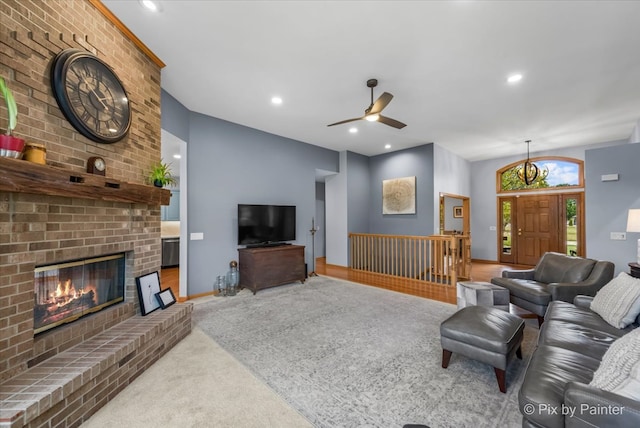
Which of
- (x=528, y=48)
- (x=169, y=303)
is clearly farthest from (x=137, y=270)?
(x=528, y=48)

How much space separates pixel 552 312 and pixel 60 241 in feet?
13.8

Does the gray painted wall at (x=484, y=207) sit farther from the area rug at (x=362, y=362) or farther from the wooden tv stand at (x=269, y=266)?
the wooden tv stand at (x=269, y=266)

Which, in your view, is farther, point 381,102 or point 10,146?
point 381,102

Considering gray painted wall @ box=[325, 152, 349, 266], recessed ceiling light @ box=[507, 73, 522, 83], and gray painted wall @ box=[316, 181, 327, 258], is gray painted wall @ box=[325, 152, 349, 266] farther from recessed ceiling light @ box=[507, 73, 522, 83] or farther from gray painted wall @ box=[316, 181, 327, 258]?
recessed ceiling light @ box=[507, 73, 522, 83]

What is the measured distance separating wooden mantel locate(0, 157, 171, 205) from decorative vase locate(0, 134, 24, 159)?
0.18ft

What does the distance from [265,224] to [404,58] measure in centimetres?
346

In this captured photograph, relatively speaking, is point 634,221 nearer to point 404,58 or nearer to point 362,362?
point 404,58

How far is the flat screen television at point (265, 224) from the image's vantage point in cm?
469

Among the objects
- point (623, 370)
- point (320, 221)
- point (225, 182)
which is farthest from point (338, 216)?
point (623, 370)

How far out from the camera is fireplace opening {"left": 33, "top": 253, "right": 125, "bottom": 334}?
6.01ft

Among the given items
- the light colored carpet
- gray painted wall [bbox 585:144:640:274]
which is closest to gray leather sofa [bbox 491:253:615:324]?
gray painted wall [bbox 585:144:640:274]

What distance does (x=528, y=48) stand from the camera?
2.68m

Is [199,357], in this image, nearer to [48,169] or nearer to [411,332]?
[48,169]

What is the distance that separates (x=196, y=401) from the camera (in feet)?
6.10
